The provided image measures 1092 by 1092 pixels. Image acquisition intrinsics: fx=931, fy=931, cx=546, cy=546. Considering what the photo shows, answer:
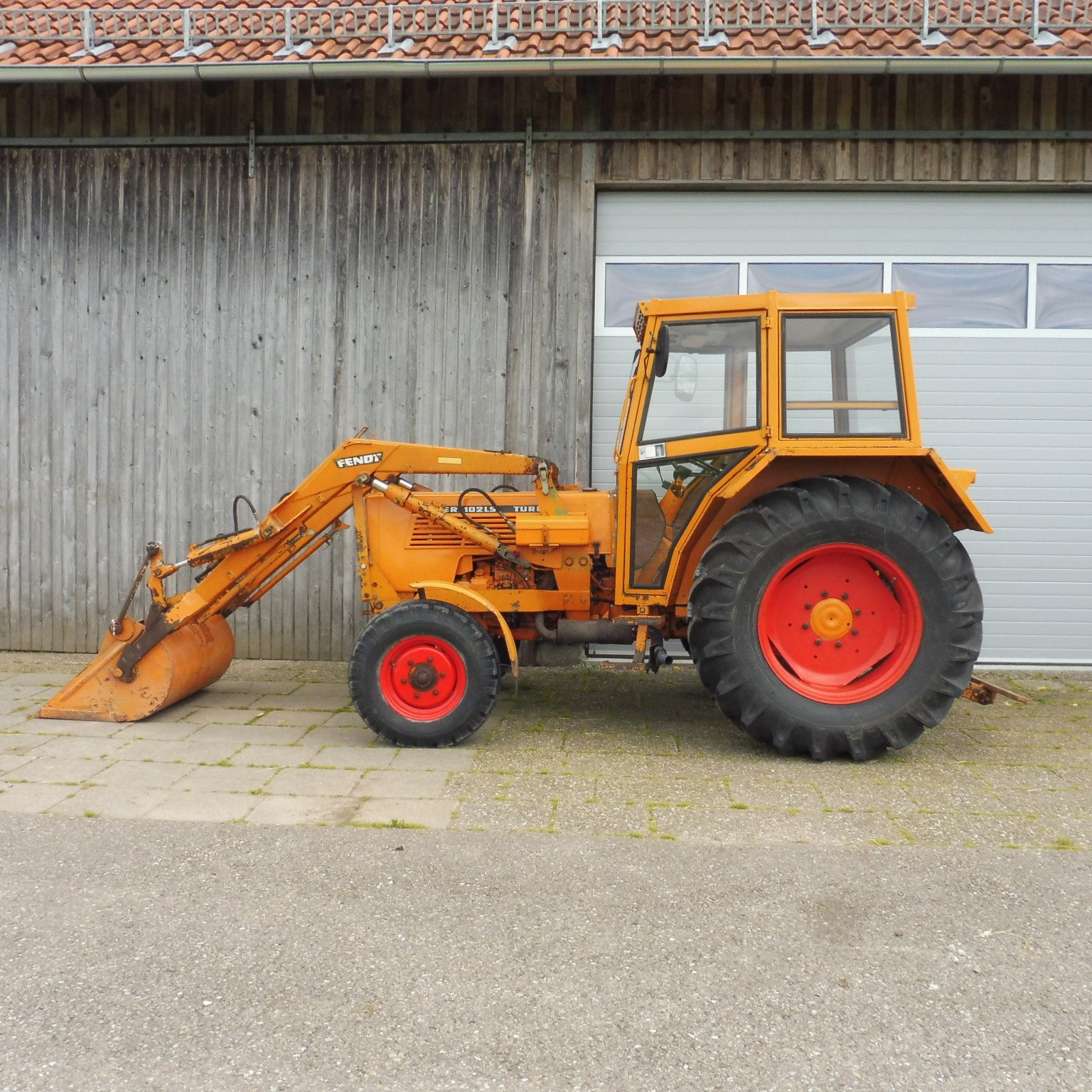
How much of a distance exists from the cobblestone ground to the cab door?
949mm

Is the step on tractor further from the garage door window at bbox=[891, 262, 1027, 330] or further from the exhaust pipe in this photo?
the garage door window at bbox=[891, 262, 1027, 330]

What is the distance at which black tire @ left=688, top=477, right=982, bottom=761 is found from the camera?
174 inches

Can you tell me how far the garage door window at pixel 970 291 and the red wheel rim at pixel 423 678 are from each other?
4489mm

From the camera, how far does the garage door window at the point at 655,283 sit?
276 inches

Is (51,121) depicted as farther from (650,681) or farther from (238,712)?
(650,681)

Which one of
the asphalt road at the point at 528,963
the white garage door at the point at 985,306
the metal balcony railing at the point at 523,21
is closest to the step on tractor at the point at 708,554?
the asphalt road at the point at 528,963

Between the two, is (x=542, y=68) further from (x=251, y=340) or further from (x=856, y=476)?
(x=856, y=476)

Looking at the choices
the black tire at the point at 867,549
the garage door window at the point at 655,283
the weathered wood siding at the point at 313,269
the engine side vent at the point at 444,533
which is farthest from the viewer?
the garage door window at the point at 655,283

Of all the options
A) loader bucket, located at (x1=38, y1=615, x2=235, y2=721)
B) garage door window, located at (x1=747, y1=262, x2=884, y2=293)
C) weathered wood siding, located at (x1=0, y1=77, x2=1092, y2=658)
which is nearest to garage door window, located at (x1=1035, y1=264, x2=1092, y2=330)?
weathered wood siding, located at (x1=0, y1=77, x2=1092, y2=658)

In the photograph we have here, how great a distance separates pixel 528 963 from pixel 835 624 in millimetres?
2607

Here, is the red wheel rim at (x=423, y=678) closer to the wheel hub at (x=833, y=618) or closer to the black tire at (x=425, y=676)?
the black tire at (x=425, y=676)

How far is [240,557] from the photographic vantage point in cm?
520

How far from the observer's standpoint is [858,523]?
4422mm

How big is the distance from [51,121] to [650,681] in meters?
6.17
